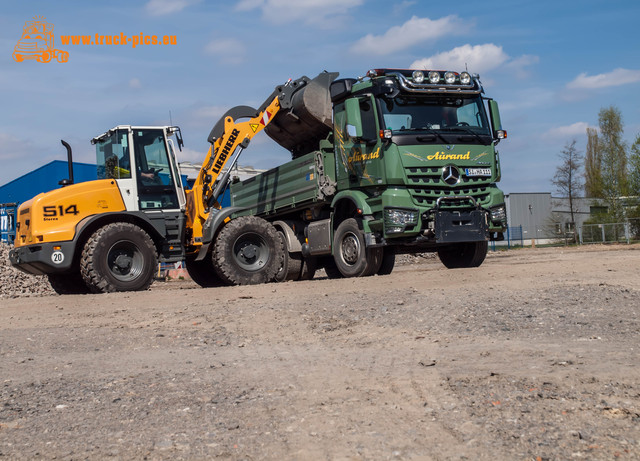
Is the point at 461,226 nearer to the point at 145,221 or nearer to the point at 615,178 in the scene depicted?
the point at 145,221

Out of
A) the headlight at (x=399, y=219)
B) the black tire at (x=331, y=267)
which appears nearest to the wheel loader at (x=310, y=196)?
the headlight at (x=399, y=219)

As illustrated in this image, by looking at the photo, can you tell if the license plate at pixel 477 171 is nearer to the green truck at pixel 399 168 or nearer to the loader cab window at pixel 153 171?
the green truck at pixel 399 168

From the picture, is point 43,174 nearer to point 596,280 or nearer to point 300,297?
point 300,297

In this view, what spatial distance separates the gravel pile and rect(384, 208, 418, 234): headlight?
30.8ft

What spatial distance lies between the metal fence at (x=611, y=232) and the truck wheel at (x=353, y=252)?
26.9 metres

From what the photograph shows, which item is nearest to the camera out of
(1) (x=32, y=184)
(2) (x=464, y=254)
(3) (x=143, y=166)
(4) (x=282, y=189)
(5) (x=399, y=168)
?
(5) (x=399, y=168)

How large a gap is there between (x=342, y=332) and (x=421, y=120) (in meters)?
6.14

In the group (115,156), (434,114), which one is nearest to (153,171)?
(115,156)

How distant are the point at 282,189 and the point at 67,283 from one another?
15.6 ft

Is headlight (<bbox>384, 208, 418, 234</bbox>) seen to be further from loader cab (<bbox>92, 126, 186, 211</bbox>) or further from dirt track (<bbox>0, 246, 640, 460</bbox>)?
loader cab (<bbox>92, 126, 186, 211</bbox>)

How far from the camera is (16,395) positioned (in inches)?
189

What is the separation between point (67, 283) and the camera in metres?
13.8

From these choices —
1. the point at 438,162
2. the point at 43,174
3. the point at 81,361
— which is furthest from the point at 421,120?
the point at 43,174

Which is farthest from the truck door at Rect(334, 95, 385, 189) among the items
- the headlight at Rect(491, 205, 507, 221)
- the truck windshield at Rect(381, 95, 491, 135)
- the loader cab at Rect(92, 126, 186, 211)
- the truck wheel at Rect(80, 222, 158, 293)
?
the truck wheel at Rect(80, 222, 158, 293)
